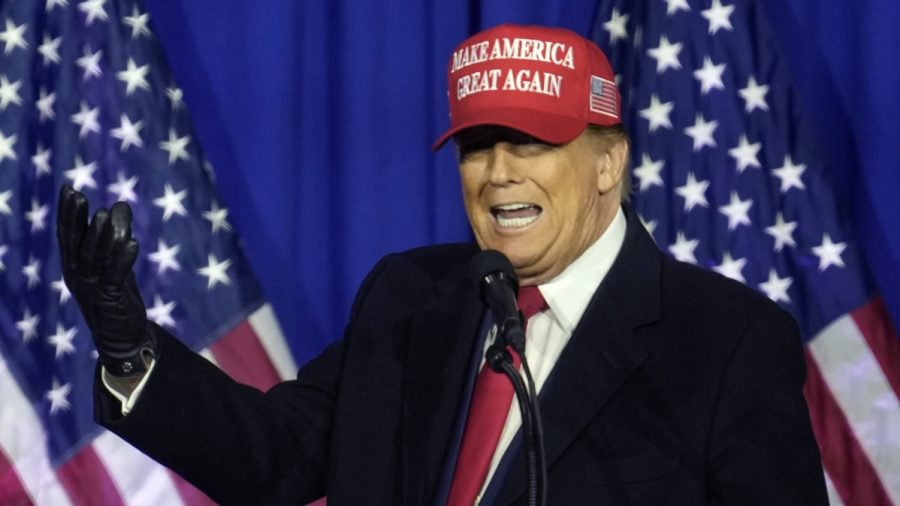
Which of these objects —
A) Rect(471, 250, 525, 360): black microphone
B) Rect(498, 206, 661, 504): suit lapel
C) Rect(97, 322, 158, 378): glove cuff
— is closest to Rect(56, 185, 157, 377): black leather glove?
Rect(97, 322, 158, 378): glove cuff

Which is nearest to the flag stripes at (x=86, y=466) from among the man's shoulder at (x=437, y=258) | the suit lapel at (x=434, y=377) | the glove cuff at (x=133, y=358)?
the man's shoulder at (x=437, y=258)

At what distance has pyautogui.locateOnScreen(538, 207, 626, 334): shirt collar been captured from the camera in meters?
1.74

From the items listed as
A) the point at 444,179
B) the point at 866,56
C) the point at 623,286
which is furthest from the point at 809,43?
the point at 623,286

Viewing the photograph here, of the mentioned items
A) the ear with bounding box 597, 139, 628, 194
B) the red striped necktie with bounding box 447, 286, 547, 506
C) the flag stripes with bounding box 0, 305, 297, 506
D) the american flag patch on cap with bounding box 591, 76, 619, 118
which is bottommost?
the flag stripes with bounding box 0, 305, 297, 506

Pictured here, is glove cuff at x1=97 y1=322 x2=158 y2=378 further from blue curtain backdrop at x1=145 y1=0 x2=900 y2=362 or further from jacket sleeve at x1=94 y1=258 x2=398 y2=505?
blue curtain backdrop at x1=145 y1=0 x2=900 y2=362

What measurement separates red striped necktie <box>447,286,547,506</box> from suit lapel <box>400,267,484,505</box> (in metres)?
0.02

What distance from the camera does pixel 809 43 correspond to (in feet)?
8.25

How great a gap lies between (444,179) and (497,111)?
0.96 m

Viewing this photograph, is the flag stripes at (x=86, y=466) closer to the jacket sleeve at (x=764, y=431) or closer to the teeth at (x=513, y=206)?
the teeth at (x=513, y=206)

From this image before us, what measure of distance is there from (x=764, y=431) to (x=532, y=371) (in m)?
0.31

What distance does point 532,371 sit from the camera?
1.69 m

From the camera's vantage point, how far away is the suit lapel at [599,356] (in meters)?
1.56

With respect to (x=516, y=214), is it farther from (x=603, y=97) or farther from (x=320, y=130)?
(x=320, y=130)

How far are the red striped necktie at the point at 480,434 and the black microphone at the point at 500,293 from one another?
27cm
